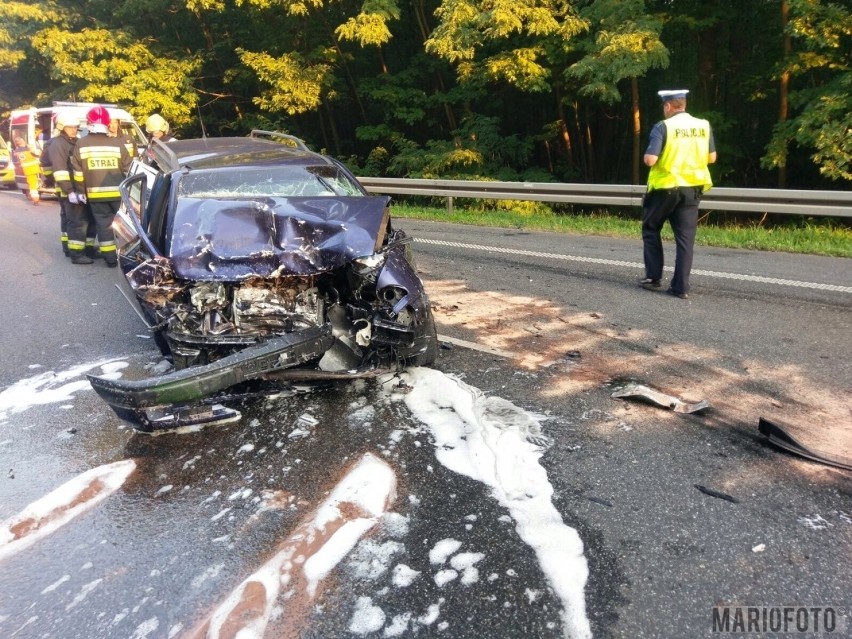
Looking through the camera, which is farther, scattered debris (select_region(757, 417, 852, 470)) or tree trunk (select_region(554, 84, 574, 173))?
tree trunk (select_region(554, 84, 574, 173))

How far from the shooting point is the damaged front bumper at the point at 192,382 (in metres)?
3.06

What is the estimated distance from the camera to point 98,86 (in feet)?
62.3

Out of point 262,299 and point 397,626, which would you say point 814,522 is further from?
A: point 262,299

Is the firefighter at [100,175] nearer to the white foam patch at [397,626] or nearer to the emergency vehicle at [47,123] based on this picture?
the emergency vehicle at [47,123]

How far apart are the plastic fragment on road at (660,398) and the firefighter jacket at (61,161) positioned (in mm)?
7665

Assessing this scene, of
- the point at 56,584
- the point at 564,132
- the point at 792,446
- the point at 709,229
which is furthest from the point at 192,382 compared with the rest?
the point at 564,132

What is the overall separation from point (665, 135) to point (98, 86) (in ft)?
62.1

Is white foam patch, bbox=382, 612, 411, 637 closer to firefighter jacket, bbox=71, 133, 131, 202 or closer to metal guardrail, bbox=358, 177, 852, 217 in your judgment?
firefighter jacket, bbox=71, 133, 131, 202

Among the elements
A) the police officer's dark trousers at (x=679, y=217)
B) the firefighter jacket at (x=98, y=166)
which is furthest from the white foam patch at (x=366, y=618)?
the firefighter jacket at (x=98, y=166)

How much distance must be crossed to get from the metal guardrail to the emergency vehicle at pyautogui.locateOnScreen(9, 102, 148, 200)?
5.03 metres

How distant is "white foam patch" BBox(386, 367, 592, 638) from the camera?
234cm

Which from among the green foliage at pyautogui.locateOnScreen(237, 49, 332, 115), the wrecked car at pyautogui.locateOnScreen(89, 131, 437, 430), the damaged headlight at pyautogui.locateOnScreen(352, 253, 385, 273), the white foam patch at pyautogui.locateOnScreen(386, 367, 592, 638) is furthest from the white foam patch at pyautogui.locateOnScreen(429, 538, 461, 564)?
the green foliage at pyautogui.locateOnScreen(237, 49, 332, 115)

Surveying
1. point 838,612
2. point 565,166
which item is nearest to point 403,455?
point 838,612

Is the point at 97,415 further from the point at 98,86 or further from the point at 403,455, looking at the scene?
the point at 98,86
